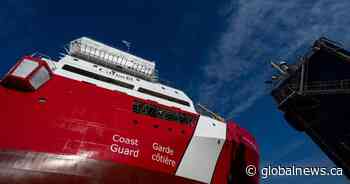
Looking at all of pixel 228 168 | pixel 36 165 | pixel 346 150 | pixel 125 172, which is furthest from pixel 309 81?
pixel 36 165

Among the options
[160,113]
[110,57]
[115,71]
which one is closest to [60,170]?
[160,113]

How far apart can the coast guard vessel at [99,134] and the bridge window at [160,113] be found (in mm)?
50

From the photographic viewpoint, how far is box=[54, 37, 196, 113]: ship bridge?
18.7 meters

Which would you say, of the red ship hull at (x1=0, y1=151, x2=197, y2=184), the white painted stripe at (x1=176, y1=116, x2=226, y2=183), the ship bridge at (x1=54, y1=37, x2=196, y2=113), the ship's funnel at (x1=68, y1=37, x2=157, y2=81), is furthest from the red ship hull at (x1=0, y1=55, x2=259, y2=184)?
the ship's funnel at (x1=68, y1=37, x2=157, y2=81)

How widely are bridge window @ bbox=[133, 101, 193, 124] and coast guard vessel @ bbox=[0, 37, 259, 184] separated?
0.16ft

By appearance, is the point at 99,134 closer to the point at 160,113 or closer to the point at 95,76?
the point at 160,113

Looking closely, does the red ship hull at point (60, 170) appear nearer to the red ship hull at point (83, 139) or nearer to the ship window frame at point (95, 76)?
the red ship hull at point (83, 139)

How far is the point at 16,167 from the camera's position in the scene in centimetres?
1422

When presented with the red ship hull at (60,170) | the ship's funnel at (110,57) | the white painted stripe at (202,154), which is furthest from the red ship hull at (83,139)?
the ship's funnel at (110,57)

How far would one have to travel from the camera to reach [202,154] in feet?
57.3

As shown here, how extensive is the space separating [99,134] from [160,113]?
352 cm

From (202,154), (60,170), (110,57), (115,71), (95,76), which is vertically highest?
(110,57)

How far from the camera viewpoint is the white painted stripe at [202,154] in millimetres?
17062

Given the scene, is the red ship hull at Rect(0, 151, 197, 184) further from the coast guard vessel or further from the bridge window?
the bridge window
